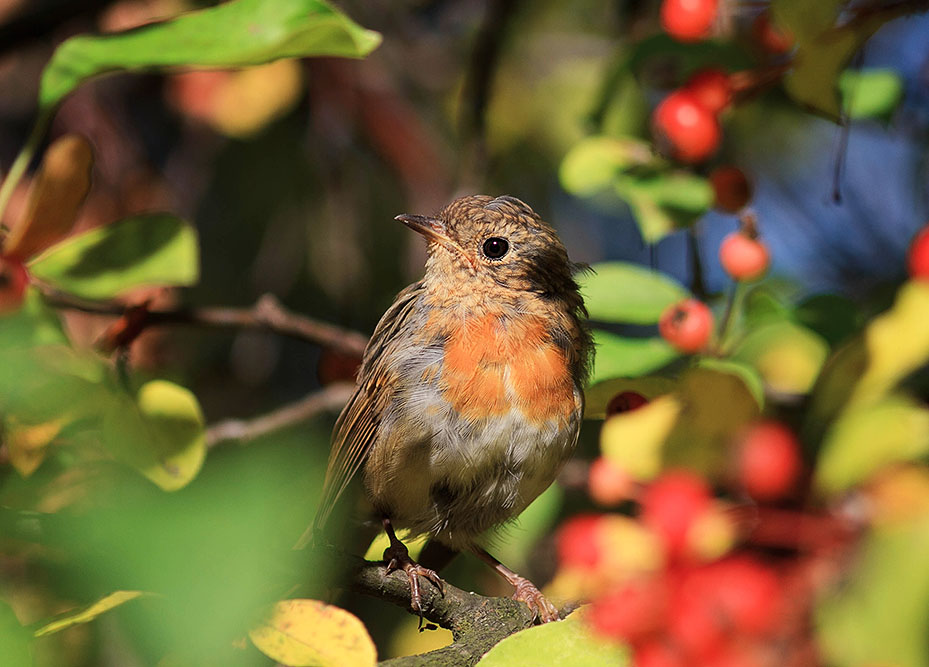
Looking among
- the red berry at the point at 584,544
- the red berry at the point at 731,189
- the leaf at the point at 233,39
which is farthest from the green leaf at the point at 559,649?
the red berry at the point at 731,189

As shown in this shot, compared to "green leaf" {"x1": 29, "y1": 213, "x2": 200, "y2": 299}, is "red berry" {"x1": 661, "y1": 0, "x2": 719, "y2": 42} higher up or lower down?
higher up

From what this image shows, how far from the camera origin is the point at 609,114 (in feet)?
8.70

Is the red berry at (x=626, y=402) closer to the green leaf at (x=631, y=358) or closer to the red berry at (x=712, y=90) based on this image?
the green leaf at (x=631, y=358)

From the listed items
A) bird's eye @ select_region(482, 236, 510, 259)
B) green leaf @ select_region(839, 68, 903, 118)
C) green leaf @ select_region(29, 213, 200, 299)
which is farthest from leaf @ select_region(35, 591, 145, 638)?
green leaf @ select_region(839, 68, 903, 118)

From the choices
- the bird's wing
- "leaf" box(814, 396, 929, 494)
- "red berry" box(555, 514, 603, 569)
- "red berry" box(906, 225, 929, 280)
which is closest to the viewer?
"leaf" box(814, 396, 929, 494)

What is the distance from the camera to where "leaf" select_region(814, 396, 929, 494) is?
34.9 inches

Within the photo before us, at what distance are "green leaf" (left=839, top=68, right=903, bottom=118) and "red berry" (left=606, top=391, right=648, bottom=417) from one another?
0.90 meters

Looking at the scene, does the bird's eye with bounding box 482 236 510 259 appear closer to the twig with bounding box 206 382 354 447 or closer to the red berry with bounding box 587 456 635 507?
the twig with bounding box 206 382 354 447

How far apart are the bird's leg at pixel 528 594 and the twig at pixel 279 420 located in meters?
0.59

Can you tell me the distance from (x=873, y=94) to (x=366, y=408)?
4.67ft

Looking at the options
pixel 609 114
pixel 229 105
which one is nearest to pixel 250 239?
pixel 229 105

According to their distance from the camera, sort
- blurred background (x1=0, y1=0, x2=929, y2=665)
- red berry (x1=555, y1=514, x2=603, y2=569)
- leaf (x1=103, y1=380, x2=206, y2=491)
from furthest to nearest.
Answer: blurred background (x1=0, y1=0, x2=929, y2=665) → leaf (x1=103, y1=380, x2=206, y2=491) → red berry (x1=555, y1=514, x2=603, y2=569)

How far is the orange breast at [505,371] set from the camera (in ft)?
7.76

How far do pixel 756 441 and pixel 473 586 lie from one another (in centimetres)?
199
